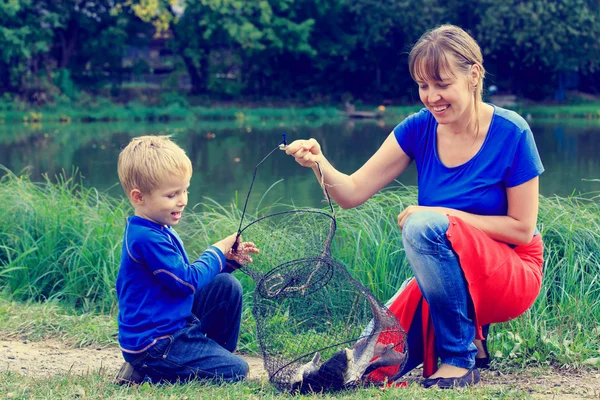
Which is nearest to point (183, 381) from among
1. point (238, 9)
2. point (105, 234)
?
point (105, 234)

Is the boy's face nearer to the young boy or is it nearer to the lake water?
the young boy

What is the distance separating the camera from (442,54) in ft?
8.74

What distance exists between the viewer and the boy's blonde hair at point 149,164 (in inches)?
102

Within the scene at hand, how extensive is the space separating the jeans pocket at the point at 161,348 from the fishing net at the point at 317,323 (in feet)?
1.00

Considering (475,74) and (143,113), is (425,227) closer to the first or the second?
(475,74)

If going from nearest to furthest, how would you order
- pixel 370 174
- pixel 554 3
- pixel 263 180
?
1. pixel 370 174
2. pixel 263 180
3. pixel 554 3

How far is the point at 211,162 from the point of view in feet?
38.8

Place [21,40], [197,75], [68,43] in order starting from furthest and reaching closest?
1. [197,75]
2. [68,43]
3. [21,40]

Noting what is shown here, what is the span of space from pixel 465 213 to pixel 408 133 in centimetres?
44

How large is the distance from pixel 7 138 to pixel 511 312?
14.4 meters

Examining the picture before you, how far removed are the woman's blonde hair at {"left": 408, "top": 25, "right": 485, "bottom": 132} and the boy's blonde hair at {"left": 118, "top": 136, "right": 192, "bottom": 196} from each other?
86 cm

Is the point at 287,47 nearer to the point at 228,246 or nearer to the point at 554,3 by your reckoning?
the point at 554,3

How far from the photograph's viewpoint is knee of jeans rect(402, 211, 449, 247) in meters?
2.56

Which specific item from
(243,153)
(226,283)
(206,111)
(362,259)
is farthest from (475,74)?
(206,111)
